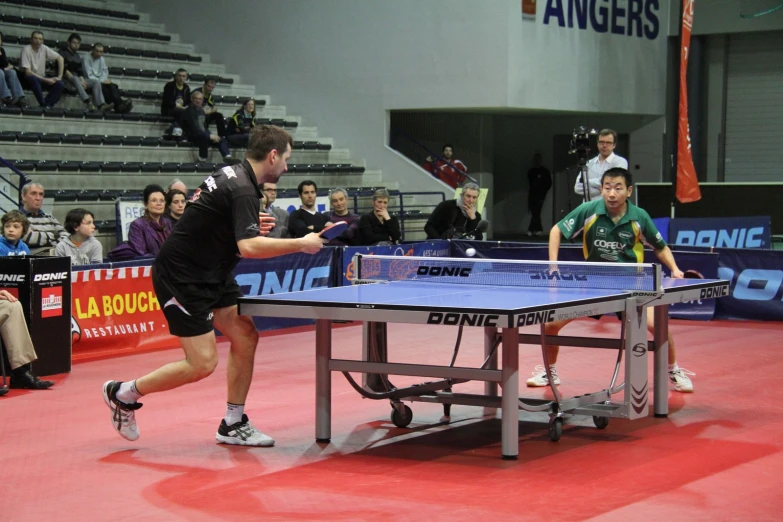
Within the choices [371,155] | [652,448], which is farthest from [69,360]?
[371,155]

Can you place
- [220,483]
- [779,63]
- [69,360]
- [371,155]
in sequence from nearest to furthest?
1. [220,483]
2. [69,360]
3. [371,155]
4. [779,63]

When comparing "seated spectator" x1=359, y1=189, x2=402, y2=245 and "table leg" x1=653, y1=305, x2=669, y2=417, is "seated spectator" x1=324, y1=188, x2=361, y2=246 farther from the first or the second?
"table leg" x1=653, y1=305, x2=669, y2=417

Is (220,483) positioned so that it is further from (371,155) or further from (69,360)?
(371,155)

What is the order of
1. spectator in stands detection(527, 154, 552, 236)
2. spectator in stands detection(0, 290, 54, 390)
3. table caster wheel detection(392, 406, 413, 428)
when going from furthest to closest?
spectator in stands detection(527, 154, 552, 236)
spectator in stands detection(0, 290, 54, 390)
table caster wheel detection(392, 406, 413, 428)

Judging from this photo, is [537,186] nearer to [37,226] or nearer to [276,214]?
[276,214]

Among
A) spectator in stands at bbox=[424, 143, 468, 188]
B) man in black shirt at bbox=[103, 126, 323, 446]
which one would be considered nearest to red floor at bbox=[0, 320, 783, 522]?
man in black shirt at bbox=[103, 126, 323, 446]

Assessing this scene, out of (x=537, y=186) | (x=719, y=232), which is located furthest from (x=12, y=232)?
(x=537, y=186)

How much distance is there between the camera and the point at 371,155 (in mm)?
21641

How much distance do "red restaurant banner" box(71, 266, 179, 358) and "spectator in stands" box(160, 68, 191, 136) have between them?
25.0 ft

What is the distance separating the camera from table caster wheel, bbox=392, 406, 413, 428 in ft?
23.2

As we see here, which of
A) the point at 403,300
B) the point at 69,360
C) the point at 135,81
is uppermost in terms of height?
the point at 135,81

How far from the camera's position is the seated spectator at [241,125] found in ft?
61.5

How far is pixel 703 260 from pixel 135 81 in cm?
1075

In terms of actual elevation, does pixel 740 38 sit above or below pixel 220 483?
above
